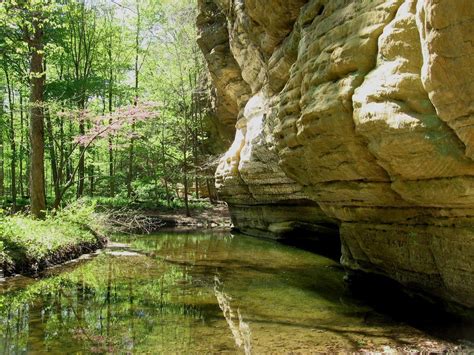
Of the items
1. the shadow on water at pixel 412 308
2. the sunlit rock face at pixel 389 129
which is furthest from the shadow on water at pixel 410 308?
the sunlit rock face at pixel 389 129

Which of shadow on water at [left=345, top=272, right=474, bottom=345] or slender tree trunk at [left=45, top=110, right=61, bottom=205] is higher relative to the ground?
slender tree trunk at [left=45, top=110, right=61, bottom=205]

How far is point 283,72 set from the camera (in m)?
12.9

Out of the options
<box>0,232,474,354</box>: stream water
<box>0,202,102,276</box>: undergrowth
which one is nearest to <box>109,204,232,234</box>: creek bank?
<box>0,202,102,276</box>: undergrowth

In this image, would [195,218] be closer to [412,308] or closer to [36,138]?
[36,138]

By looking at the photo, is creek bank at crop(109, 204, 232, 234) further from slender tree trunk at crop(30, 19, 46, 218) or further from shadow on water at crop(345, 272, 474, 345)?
shadow on water at crop(345, 272, 474, 345)

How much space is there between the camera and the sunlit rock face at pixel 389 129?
18.3 ft

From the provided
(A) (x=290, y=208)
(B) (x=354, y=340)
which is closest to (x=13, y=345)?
(B) (x=354, y=340)

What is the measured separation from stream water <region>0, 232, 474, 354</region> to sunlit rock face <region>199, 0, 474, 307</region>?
1254 mm

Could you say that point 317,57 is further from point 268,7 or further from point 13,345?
point 13,345

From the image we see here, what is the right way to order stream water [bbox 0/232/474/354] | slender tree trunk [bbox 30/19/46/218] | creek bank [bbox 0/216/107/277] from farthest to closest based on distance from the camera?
slender tree trunk [bbox 30/19/46/218] < creek bank [bbox 0/216/107/277] < stream water [bbox 0/232/474/354]

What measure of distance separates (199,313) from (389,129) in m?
4.54

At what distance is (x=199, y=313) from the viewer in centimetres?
787

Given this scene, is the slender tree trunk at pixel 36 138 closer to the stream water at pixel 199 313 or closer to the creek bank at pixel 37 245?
the creek bank at pixel 37 245

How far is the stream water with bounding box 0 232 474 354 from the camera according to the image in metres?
6.15
